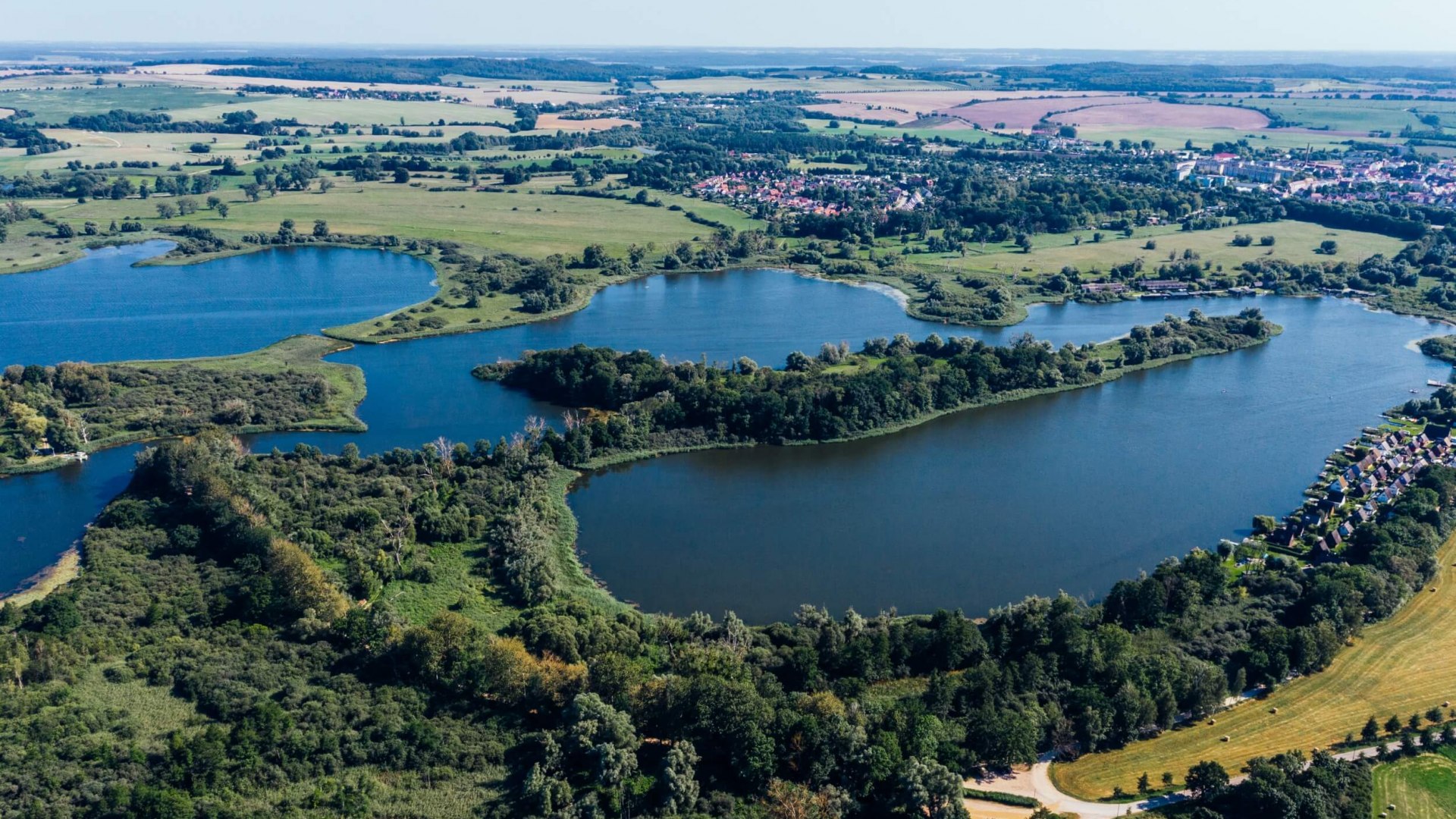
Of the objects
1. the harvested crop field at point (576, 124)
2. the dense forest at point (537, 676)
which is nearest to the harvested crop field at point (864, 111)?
the harvested crop field at point (576, 124)

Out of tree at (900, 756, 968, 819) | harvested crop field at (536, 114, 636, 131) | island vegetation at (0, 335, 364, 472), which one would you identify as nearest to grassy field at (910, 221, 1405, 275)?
island vegetation at (0, 335, 364, 472)

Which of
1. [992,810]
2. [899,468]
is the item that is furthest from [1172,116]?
[992,810]

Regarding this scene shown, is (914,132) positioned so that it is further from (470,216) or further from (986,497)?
(986,497)

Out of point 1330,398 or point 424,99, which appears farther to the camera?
point 424,99

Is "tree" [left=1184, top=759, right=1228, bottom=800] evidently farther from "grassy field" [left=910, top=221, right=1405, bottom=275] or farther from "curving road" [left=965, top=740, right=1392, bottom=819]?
"grassy field" [left=910, top=221, right=1405, bottom=275]

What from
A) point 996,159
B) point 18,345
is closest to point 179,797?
point 18,345

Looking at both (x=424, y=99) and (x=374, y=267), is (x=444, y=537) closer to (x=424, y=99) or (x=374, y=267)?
(x=374, y=267)
